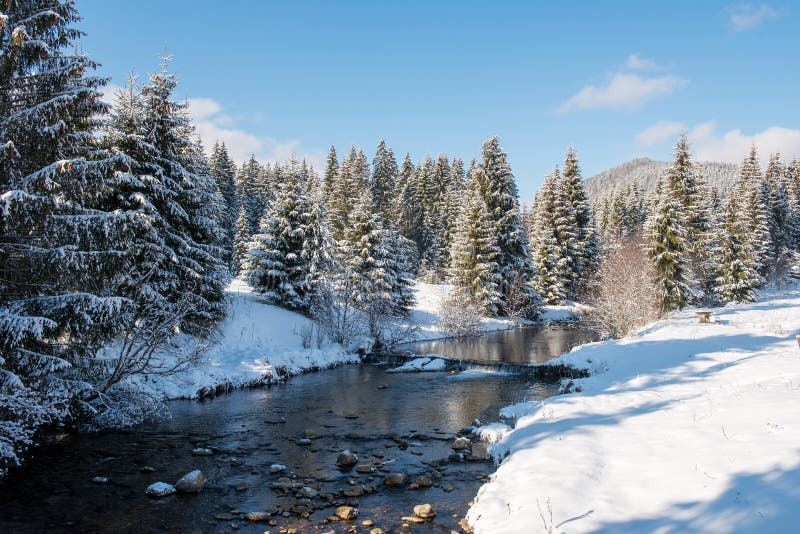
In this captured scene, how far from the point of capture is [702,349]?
17.4 m

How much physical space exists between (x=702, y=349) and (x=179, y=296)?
66.7 ft

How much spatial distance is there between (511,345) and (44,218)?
84.8 ft

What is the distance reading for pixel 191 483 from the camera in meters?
10.0

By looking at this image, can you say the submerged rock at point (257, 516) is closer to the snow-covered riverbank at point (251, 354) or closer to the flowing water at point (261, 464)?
the flowing water at point (261, 464)

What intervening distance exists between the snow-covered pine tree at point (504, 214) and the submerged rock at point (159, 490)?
34.6 metres

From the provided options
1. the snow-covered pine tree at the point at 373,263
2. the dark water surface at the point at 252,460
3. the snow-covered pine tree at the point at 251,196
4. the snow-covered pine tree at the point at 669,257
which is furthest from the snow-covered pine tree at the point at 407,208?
the dark water surface at the point at 252,460

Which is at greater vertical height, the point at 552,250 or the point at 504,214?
the point at 504,214

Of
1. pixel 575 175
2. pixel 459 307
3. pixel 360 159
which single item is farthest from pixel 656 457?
pixel 360 159

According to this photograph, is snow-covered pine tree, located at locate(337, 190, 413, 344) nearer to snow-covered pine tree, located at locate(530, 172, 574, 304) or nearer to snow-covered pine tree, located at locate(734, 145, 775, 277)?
snow-covered pine tree, located at locate(530, 172, 574, 304)

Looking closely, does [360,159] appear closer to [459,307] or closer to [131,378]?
[459,307]

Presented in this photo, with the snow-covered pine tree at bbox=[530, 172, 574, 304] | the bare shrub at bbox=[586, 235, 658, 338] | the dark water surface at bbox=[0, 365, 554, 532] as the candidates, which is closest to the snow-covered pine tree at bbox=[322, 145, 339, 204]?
the snow-covered pine tree at bbox=[530, 172, 574, 304]

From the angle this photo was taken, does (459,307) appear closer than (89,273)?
No

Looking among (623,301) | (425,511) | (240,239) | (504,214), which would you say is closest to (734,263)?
(504,214)

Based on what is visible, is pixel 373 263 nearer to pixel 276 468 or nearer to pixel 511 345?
pixel 511 345
